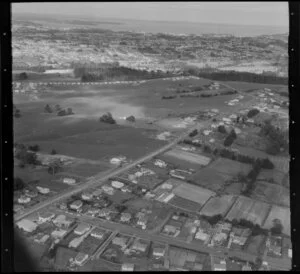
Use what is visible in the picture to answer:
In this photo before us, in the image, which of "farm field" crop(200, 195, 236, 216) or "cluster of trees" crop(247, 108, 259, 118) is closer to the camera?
"farm field" crop(200, 195, 236, 216)

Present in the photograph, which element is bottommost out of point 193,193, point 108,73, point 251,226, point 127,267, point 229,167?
point 127,267

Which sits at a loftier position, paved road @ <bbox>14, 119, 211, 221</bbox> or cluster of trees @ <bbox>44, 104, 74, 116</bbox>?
cluster of trees @ <bbox>44, 104, 74, 116</bbox>

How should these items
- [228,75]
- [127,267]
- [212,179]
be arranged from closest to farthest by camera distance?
[127,267]
[212,179]
[228,75]

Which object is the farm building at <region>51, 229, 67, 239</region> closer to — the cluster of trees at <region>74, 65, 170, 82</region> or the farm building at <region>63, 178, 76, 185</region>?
the farm building at <region>63, 178, 76, 185</region>

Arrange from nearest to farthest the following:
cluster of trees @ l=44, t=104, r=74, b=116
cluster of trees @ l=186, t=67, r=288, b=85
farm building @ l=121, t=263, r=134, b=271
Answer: farm building @ l=121, t=263, r=134, b=271, cluster of trees @ l=44, t=104, r=74, b=116, cluster of trees @ l=186, t=67, r=288, b=85

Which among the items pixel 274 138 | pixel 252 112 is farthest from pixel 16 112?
pixel 274 138

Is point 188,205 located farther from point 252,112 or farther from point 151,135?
point 252,112

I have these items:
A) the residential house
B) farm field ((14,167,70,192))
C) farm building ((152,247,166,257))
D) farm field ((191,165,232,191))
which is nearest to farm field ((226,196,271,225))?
farm field ((191,165,232,191))
